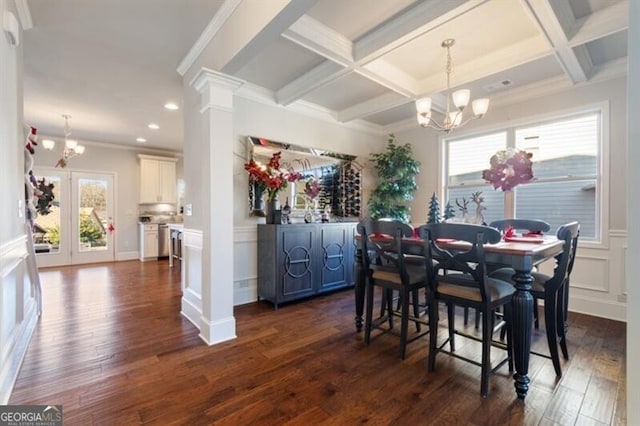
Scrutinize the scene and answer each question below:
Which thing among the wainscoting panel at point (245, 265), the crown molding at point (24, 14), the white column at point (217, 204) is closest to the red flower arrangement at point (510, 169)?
the white column at point (217, 204)

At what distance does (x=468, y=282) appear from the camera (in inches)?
72.7

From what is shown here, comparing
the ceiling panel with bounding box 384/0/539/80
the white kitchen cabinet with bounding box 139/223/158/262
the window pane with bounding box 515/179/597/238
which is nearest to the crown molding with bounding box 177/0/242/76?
the ceiling panel with bounding box 384/0/539/80

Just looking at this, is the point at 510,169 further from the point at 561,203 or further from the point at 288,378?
the point at 288,378

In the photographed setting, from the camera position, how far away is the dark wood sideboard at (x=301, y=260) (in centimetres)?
329

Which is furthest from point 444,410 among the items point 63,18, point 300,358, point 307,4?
point 63,18

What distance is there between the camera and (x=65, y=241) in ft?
19.6

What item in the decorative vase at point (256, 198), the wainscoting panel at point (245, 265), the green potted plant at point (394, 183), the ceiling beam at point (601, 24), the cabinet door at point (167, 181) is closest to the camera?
the ceiling beam at point (601, 24)

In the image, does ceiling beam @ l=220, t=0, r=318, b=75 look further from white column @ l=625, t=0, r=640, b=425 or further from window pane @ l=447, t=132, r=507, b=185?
window pane @ l=447, t=132, r=507, b=185

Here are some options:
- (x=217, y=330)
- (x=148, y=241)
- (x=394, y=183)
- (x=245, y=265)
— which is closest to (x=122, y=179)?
(x=148, y=241)

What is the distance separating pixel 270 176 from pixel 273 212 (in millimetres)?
430

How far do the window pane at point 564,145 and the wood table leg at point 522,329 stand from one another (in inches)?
87.9

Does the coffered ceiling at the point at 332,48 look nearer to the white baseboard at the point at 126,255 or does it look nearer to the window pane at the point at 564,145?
the window pane at the point at 564,145

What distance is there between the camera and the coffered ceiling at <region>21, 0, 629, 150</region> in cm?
215

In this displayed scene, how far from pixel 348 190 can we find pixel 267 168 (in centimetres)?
150
